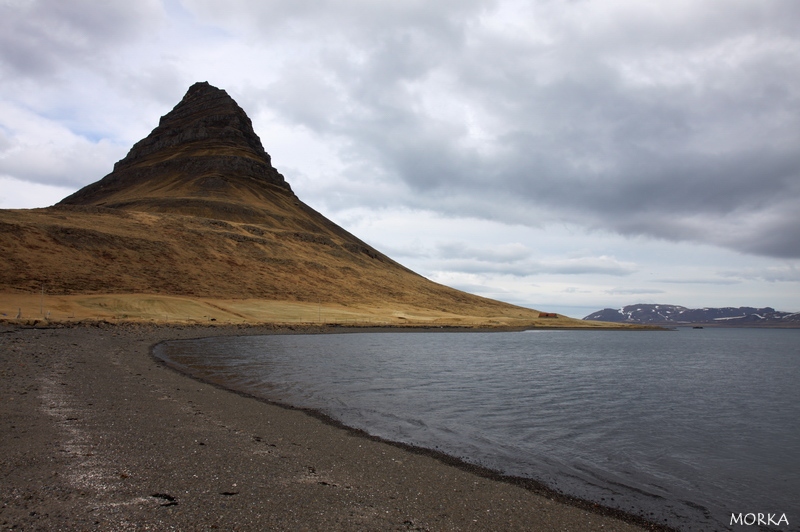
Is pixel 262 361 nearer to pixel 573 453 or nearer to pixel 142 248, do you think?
pixel 573 453

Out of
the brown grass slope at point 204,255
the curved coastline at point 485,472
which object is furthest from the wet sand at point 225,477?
the brown grass slope at point 204,255

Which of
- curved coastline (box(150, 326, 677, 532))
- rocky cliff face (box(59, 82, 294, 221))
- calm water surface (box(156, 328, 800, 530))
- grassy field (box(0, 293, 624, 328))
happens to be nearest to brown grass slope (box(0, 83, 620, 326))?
grassy field (box(0, 293, 624, 328))

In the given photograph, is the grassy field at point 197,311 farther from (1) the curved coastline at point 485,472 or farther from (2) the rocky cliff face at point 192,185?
(2) the rocky cliff face at point 192,185

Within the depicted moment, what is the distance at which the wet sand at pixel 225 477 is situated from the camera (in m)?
7.67

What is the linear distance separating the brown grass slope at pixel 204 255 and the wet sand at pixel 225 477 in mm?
52734

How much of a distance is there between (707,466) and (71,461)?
638 inches

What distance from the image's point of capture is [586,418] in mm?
19062

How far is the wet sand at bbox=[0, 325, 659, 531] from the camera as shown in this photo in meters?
7.67

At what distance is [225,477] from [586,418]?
14.8m

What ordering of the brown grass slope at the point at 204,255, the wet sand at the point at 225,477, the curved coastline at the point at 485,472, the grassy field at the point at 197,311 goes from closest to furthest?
1. the wet sand at the point at 225,477
2. the curved coastline at the point at 485,472
3. the grassy field at the point at 197,311
4. the brown grass slope at the point at 204,255

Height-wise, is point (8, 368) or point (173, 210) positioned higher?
point (173, 210)

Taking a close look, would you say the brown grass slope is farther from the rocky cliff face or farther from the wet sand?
the wet sand

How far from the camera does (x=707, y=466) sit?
1352 cm

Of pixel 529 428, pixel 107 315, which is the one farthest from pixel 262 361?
pixel 107 315
